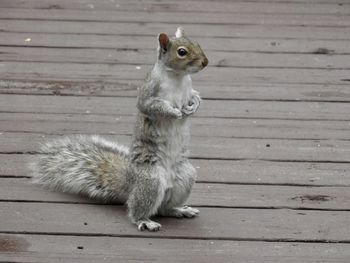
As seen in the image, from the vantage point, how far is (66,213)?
330 centimetres

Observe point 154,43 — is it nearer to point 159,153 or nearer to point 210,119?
point 210,119

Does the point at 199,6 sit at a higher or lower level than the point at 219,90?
higher


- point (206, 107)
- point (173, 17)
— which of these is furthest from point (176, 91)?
point (173, 17)

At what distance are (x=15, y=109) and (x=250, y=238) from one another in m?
1.56

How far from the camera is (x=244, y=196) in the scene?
3.46m

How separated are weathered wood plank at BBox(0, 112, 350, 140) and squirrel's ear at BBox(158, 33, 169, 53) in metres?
0.97

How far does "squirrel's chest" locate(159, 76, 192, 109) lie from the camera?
10.3ft

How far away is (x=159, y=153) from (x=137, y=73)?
1.61 metres

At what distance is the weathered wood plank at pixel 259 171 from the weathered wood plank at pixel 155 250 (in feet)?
1.69

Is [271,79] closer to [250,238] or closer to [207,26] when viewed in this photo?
[207,26]

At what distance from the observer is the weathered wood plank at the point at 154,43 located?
512 cm

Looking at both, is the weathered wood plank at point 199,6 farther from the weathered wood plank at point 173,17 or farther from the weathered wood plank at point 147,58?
the weathered wood plank at point 147,58

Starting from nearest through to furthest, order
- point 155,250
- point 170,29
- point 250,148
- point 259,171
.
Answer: point 155,250 < point 259,171 < point 250,148 < point 170,29

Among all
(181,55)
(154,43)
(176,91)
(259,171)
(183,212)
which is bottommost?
(183,212)
